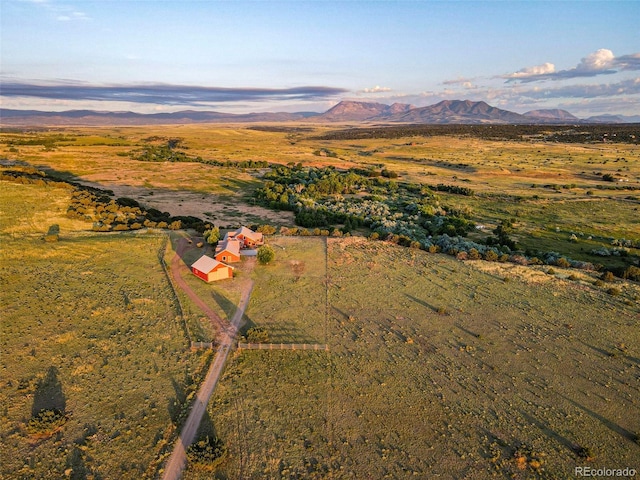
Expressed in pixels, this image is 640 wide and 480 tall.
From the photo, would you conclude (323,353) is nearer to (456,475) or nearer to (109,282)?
(456,475)

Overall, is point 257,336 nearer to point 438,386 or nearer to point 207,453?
point 207,453

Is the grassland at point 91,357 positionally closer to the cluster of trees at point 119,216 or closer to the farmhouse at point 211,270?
the farmhouse at point 211,270

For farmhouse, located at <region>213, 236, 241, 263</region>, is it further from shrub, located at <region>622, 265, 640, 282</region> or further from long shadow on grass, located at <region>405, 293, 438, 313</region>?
shrub, located at <region>622, 265, 640, 282</region>

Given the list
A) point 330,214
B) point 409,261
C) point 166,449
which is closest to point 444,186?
point 330,214

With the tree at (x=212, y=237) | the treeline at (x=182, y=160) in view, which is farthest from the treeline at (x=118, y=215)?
the treeline at (x=182, y=160)

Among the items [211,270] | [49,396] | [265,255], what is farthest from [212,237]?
[49,396]

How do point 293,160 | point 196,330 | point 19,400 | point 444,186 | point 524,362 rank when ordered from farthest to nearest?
1. point 293,160
2. point 444,186
3. point 196,330
4. point 524,362
5. point 19,400

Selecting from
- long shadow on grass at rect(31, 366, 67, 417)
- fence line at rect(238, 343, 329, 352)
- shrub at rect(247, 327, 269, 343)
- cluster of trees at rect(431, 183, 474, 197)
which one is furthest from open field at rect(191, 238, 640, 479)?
cluster of trees at rect(431, 183, 474, 197)
